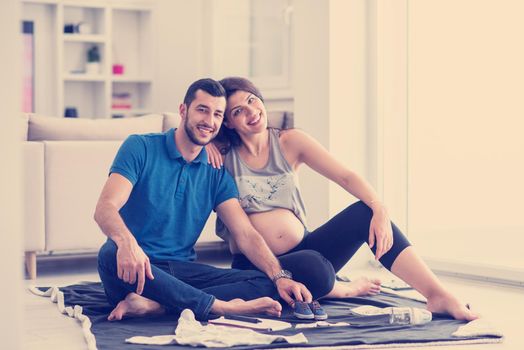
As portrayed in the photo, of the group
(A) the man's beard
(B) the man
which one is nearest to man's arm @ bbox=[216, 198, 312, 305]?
(B) the man

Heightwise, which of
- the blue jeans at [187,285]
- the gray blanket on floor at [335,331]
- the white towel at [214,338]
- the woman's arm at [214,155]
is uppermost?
the woman's arm at [214,155]

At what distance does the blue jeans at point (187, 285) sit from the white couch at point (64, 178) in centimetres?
136

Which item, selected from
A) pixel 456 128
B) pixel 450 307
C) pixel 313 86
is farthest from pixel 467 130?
pixel 450 307

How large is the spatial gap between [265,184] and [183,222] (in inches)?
14.1

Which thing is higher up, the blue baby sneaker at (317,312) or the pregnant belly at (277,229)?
the pregnant belly at (277,229)

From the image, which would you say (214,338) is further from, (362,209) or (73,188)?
(73,188)

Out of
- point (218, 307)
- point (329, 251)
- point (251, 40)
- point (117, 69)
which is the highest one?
point (251, 40)

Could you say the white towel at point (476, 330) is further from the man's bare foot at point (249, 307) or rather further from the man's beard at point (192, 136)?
the man's beard at point (192, 136)

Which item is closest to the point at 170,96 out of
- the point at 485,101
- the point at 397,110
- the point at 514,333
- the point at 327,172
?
the point at 397,110

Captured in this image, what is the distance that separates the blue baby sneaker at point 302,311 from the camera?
2969mm

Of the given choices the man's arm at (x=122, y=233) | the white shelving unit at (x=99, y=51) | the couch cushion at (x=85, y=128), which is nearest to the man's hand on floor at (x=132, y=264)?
the man's arm at (x=122, y=233)

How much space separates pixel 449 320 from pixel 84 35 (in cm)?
634

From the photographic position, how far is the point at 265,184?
329 centimetres

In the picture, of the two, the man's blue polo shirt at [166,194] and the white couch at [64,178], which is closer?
the man's blue polo shirt at [166,194]
